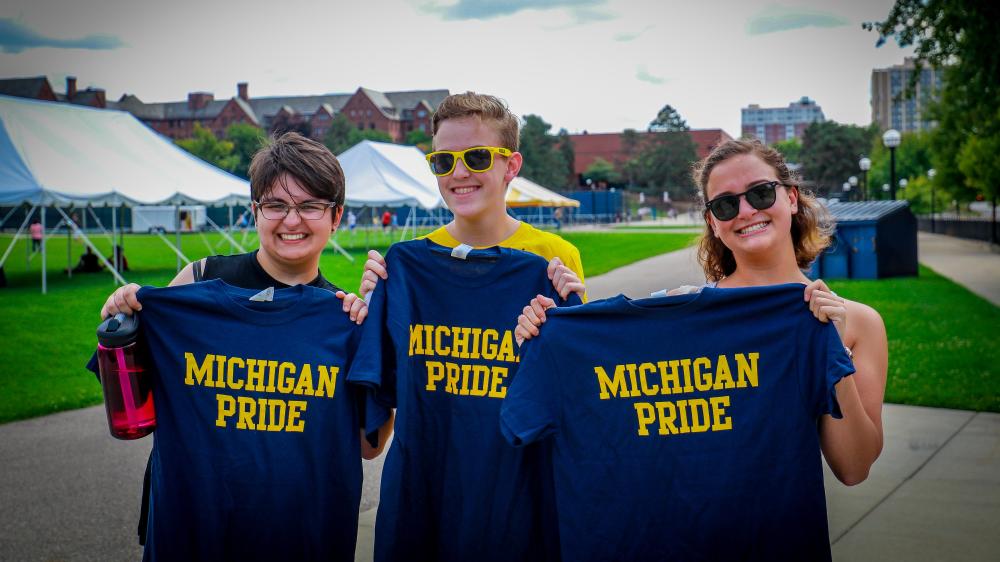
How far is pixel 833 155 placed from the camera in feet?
345

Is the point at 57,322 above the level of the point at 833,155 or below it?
below

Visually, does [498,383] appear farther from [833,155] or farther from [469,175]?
[833,155]

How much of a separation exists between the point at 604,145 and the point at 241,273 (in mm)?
134444

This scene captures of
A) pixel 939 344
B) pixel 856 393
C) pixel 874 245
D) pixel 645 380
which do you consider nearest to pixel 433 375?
pixel 645 380

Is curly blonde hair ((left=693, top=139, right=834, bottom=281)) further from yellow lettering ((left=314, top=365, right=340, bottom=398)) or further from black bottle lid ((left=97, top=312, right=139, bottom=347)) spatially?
black bottle lid ((left=97, top=312, right=139, bottom=347))

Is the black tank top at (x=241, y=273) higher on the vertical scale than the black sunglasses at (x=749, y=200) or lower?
lower

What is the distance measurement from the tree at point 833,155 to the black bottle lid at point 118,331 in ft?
353

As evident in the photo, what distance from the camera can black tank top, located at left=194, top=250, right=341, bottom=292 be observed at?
124 inches

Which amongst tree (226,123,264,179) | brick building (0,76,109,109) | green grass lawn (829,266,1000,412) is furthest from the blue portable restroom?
tree (226,123,264,179)

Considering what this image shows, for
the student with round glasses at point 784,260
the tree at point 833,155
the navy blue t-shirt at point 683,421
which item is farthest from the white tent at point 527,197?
the tree at point 833,155

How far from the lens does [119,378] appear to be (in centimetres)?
272

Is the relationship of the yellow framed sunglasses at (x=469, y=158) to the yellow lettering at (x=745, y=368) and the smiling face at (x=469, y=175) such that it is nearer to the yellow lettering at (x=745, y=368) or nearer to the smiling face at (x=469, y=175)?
the smiling face at (x=469, y=175)

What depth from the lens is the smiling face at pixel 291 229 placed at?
301 cm

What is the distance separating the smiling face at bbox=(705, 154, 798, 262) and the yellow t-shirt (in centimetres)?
54
